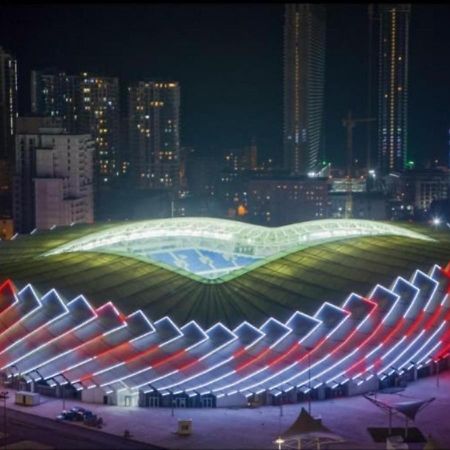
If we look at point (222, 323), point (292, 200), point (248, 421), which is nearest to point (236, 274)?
point (222, 323)

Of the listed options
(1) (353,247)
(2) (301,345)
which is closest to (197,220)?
(1) (353,247)

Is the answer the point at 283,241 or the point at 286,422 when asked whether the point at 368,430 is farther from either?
the point at 283,241

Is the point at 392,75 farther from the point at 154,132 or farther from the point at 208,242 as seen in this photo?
the point at 208,242

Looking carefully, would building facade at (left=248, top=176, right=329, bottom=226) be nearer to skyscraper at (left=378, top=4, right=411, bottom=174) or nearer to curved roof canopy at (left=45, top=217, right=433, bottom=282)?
skyscraper at (left=378, top=4, right=411, bottom=174)

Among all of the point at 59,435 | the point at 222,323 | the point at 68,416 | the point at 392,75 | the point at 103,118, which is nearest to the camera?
the point at 59,435

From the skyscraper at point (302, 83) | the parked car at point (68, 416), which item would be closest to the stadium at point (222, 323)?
the parked car at point (68, 416)

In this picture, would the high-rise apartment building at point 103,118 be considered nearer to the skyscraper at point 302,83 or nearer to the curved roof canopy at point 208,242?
the skyscraper at point 302,83

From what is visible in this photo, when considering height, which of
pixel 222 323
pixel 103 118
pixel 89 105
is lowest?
pixel 222 323
